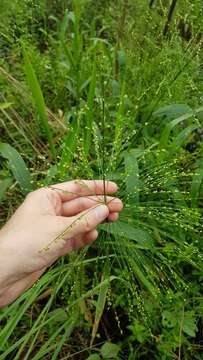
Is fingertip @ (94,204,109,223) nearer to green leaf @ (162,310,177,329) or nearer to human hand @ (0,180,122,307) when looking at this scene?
human hand @ (0,180,122,307)

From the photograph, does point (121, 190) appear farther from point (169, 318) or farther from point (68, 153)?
point (169, 318)

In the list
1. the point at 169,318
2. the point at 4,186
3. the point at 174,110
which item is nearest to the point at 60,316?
the point at 169,318

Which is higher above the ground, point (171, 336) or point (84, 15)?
point (84, 15)

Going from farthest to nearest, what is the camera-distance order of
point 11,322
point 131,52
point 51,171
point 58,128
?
point 131,52, point 58,128, point 51,171, point 11,322

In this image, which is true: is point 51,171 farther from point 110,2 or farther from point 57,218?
point 110,2

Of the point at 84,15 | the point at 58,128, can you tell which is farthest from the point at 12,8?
the point at 58,128

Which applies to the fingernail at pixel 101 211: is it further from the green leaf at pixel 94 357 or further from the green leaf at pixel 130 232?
the green leaf at pixel 94 357

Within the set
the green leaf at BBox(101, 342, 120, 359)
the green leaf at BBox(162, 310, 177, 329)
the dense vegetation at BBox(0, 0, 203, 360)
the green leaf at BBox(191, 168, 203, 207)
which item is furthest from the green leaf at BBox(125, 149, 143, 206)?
the green leaf at BBox(101, 342, 120, 359)
